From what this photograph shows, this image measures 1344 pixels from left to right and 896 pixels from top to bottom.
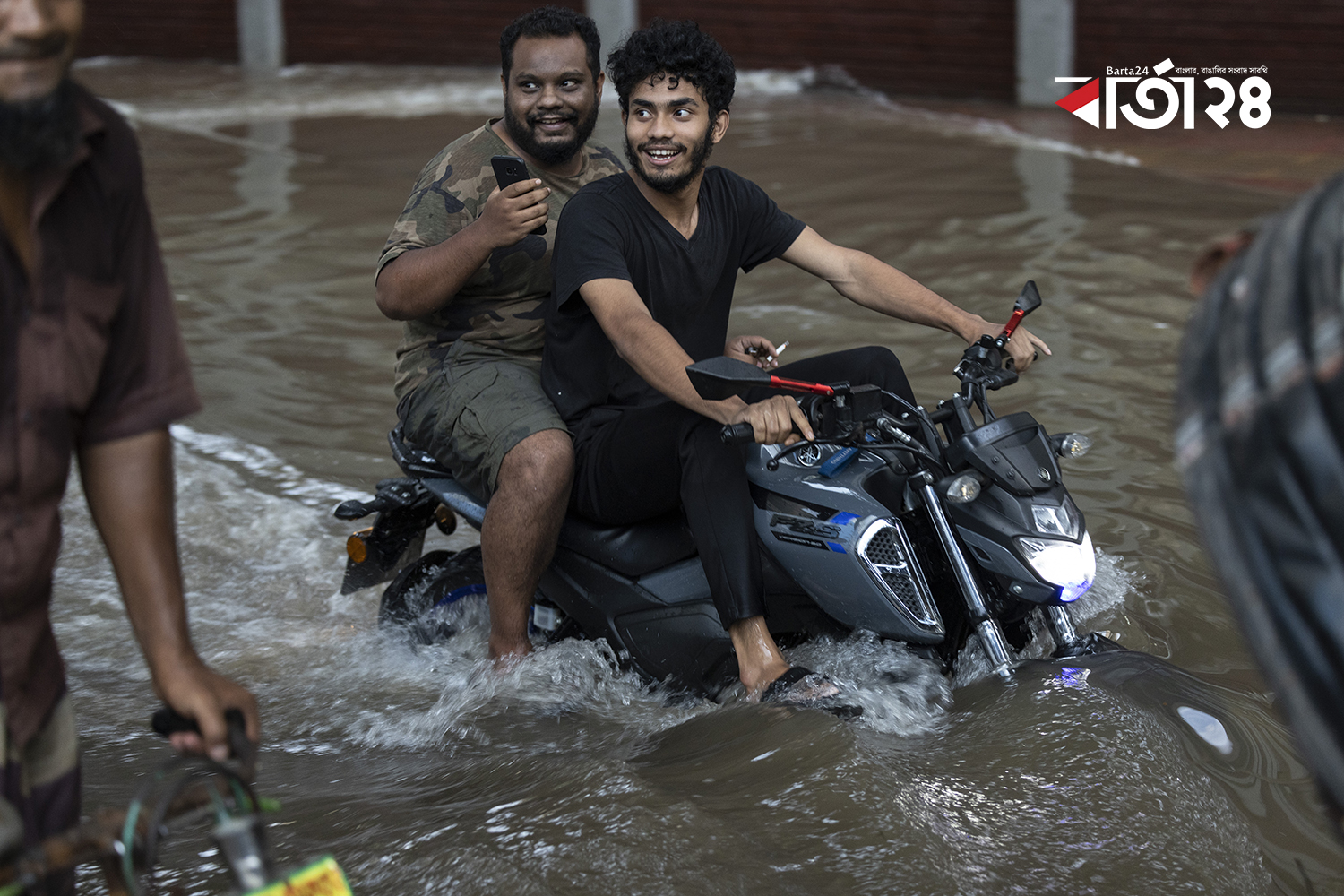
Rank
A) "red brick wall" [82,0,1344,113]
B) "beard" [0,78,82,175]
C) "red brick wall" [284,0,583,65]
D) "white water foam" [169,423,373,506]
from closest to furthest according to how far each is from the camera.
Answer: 1. "beard" [0,78,82,175]
2. "white water foam" [169,423,373,506]
3. "red brick wall" [82,0,1344,113]
4. "red brick wall" [284,0,583,65]

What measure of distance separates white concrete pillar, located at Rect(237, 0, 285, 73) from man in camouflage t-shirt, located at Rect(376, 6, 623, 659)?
12.5 m

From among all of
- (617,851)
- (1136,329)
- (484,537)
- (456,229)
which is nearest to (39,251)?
(617,851)

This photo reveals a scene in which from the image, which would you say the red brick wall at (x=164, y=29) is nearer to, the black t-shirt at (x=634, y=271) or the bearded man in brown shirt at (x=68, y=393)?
the black t-shirt at (x=634, y=271)

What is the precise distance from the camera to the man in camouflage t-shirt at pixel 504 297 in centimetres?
323

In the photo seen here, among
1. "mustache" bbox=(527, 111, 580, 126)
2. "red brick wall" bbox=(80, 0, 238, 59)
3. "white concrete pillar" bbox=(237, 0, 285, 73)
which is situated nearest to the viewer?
"mustache" bbox=(527, 111, 580, 126)

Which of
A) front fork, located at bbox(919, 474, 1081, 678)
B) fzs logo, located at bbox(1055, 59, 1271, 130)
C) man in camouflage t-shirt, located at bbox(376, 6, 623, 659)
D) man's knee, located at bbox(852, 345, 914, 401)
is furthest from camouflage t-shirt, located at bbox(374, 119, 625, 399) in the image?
fzs logo, located at bbox(1055, 59, 1271, 130)

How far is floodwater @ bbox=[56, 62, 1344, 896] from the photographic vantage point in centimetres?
250

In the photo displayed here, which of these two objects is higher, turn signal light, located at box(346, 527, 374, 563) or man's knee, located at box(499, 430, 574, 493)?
man's knee, located at box(499, 430, 574, 493)

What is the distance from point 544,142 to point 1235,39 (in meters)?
9.65

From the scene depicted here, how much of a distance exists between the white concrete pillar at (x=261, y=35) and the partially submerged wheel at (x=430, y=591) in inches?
505

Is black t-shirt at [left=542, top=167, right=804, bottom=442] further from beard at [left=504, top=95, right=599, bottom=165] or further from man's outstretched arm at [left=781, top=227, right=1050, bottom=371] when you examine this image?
beard at [left=504, top=95, right=599, bottom=165]

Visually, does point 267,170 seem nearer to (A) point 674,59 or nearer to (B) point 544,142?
(B) point 544,142

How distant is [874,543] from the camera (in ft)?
9.37

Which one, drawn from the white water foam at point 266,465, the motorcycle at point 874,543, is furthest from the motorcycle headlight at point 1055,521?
the white water foam at point 266,465
